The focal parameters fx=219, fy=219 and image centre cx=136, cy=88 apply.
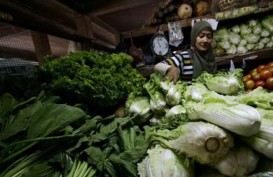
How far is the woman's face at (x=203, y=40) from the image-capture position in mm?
2679

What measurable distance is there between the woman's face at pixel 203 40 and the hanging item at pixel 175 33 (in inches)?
43.6

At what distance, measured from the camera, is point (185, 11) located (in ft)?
12.7

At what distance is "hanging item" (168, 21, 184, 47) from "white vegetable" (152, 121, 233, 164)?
306cm

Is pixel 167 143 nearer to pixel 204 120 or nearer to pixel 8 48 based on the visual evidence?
pixel 204 120

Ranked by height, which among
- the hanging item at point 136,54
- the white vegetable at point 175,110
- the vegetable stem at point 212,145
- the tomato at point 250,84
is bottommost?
the tomato at point 250,84

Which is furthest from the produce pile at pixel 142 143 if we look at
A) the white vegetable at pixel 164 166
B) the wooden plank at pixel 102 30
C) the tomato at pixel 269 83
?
the wooden plank at pixel 102 30

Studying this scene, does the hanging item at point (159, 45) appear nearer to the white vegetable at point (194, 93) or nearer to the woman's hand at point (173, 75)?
the woman's hand at point (173, 75)

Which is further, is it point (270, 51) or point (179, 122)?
point (270, 51)

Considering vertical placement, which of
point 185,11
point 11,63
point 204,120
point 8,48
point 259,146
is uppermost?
point 185,11

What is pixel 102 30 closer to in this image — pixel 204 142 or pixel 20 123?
pixel 20 123

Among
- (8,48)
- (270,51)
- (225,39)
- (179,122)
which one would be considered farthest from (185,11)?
(179,122)

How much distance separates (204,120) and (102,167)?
21.1 inches

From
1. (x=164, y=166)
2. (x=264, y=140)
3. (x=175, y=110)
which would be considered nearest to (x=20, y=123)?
(x=164, y=166)

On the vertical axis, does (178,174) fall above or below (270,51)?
below
